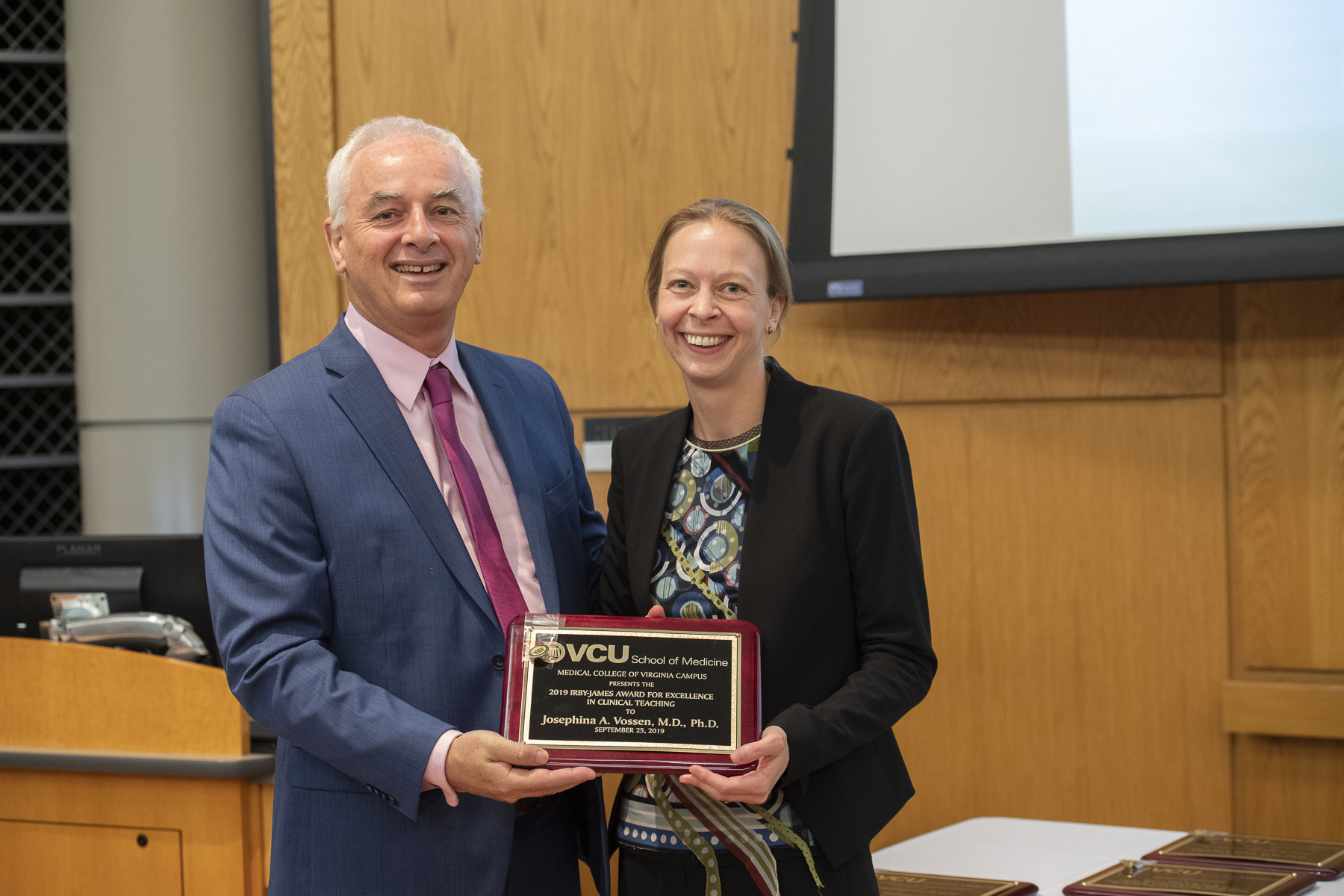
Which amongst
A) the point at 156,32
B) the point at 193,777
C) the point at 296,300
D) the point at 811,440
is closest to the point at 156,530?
the point at 296,300

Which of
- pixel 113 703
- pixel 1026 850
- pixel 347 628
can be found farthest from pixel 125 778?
pixel 1026 850

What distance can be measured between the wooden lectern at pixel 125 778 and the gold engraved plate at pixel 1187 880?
1.60m

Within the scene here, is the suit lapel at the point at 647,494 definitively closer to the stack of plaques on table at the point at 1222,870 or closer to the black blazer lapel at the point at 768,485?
the black blazer lapel at the point at 768,485

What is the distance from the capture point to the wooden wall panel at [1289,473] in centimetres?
265

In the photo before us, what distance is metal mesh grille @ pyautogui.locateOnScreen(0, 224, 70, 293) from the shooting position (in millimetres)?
4441

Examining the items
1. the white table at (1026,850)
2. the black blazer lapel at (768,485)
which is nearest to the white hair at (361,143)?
the black blazer lapel at (768,485)

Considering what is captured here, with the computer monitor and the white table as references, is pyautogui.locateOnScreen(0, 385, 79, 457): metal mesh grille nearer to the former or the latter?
the computer monitor

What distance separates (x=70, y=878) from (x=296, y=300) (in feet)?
5.74

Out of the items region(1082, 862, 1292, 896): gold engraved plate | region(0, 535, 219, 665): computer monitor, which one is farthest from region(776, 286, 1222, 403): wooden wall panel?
region(0, 535, 219, 665): computer monitor

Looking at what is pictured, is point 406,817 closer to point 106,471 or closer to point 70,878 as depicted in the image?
point 70,878

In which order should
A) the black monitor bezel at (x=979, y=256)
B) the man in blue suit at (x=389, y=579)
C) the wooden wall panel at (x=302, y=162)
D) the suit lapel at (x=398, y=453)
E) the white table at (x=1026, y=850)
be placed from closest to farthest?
the man in blue suit at (x=389, y=579) → the suit lapel at (x=398, y=453) → the white table at (x=1026, y=850) → the black monitor bezel at (x=979, y=256) → the wooden wall panel at (x=302, y=162)

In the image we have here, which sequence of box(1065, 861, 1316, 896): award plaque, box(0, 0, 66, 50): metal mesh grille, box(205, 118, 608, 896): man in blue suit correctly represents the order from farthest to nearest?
1. box(0, 0, 66, 50): metal mesh grille
2. box(1065, 861, 1316, 896): award plaque
3. box(205, 118, 608, 896): man in blue suit

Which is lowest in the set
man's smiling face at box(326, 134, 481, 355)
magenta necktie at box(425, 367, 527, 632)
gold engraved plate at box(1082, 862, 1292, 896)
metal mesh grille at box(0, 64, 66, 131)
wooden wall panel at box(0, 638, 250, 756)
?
gold engraved plate at box(1082, 862, 1292, 896)

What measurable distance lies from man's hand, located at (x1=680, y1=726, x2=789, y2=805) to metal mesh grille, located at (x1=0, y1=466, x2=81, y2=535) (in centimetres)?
390
